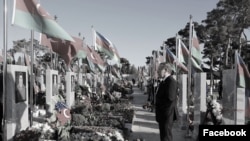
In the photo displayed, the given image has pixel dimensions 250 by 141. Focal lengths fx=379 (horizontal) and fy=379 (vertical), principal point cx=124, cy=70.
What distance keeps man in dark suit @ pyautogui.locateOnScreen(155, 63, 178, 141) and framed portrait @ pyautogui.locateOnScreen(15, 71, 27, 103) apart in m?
2.84

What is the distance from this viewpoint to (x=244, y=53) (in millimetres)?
43594

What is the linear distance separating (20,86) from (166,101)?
305 cm

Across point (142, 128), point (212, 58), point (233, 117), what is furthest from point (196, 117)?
point (212, 58)

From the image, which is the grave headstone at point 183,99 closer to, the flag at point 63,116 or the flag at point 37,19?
the flag at point 63,116

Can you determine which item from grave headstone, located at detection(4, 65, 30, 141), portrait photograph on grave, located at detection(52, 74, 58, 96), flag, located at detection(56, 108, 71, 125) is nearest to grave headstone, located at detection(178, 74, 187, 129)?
portrait photograph on grave, located at detection(52, 74, 58, 96)

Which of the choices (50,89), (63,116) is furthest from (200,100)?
(50,89)

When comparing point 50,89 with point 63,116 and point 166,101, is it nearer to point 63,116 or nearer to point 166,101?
point 63,116

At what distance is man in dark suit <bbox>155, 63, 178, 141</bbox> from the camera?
7316mm

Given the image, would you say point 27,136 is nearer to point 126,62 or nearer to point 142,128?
point 142,128

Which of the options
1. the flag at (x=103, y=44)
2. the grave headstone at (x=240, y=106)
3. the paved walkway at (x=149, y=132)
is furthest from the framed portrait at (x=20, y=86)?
the flag at (x=103, y=44)

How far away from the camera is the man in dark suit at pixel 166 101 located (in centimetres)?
732

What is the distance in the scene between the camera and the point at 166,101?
24.2 feet

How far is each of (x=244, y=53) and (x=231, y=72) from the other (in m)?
37.5

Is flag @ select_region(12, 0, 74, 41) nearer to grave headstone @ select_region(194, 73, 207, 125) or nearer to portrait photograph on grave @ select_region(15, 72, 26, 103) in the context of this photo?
portrait photograph on grave @ select_region(15, 72, 26, 103)
